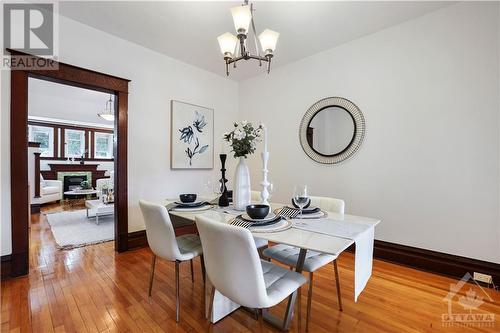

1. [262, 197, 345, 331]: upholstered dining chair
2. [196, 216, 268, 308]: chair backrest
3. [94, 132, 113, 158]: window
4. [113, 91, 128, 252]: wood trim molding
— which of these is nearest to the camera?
[196, 216, 268, 308]: chair backrest

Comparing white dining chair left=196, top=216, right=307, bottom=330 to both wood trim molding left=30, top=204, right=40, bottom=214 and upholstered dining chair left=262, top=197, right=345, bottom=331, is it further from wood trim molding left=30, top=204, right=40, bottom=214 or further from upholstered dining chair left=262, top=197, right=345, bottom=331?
wood trim molding left=30, top=204, right=40, bottom=214

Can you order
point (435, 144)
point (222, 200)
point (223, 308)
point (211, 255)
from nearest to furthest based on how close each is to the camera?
point (211, 255) < point (223, 308) < point (222, 200) < point (435, 144)

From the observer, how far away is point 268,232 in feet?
4.09

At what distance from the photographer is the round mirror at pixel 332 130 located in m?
2.83

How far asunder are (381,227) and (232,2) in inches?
113

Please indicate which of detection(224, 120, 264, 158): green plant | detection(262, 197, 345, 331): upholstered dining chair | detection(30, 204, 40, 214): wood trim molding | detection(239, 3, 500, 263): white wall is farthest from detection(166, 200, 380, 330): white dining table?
detection(30, 204, 40, 214): wood trim molding

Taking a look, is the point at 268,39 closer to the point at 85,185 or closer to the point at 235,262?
the point at 235,262

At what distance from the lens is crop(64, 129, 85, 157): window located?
23.5ft

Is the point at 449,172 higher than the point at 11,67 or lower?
lower

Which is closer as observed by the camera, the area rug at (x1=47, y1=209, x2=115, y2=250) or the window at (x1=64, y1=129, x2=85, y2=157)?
the area rug at (x1=47, y1=209, x2=115, y2=250)

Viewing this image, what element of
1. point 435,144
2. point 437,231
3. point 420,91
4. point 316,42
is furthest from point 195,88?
point 437,231

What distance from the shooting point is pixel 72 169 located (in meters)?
7.04

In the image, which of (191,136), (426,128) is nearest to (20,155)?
(191,136)

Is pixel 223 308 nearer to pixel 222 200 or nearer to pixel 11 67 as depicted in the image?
pixel 222 200
